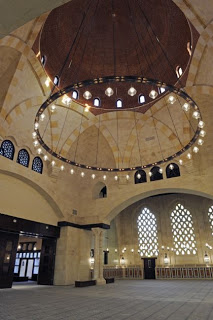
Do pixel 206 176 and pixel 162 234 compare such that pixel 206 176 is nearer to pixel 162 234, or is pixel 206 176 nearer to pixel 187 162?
pixel 187 162

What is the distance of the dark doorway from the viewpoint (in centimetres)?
1988

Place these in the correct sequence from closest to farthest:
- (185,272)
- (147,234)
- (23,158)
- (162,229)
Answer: (23,158) < (185,272) < (162,229) < (147,234)

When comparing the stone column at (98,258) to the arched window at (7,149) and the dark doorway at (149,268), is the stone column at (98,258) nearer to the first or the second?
the dark doorway at (149,268)

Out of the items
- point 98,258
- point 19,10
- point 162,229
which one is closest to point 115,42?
point 19,10

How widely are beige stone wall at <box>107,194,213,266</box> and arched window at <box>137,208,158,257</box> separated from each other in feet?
1.20

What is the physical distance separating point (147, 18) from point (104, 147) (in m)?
8.35

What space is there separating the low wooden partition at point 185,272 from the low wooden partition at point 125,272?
1626 mm

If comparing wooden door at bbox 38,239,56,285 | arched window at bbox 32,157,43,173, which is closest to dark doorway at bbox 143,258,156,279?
wooden door at bbox 38,239,56,285

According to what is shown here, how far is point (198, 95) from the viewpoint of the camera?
1301cm

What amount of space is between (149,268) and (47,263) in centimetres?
958

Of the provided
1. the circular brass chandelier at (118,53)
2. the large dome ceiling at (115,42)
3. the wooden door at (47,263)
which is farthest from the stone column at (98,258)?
the large dome ceiling at (115,42)

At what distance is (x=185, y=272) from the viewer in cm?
1852

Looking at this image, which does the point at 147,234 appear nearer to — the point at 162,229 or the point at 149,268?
the point at 162,229

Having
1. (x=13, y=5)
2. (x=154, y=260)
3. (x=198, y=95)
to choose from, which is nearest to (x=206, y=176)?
(x=198, y=95)
